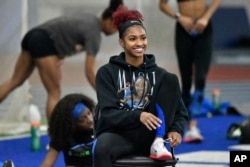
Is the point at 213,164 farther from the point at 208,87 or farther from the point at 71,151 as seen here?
the point at 208,87

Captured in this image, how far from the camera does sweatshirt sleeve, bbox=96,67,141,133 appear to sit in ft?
12.2

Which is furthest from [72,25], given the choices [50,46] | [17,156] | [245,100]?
[245,100]

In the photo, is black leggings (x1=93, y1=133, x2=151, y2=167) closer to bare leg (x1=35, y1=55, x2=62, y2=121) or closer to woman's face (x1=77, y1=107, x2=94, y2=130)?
woman's face (x1=77, y1=107, x2=94, y2=130)

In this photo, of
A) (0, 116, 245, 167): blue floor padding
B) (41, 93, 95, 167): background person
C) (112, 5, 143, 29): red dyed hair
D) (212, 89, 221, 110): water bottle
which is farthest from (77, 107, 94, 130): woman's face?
(212, 89, 221, 110): water bottle

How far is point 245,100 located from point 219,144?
531 cm

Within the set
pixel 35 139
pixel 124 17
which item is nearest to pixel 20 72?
pixel 35 139

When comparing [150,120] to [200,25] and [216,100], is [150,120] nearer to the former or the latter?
[200,25]

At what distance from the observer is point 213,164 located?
5.21 metres

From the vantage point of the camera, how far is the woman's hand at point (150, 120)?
3.62 m

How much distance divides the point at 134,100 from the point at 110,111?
0.16 m

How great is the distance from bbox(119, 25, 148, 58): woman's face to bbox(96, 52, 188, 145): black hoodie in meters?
0.07

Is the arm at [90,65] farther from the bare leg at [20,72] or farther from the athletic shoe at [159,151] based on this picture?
the athletic shoe at [159,151]

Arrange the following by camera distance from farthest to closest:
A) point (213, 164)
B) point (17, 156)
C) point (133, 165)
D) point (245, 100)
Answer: point (245, 100), point (17, 156), point (213, 164), point (133, 165)

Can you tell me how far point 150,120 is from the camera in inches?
143
